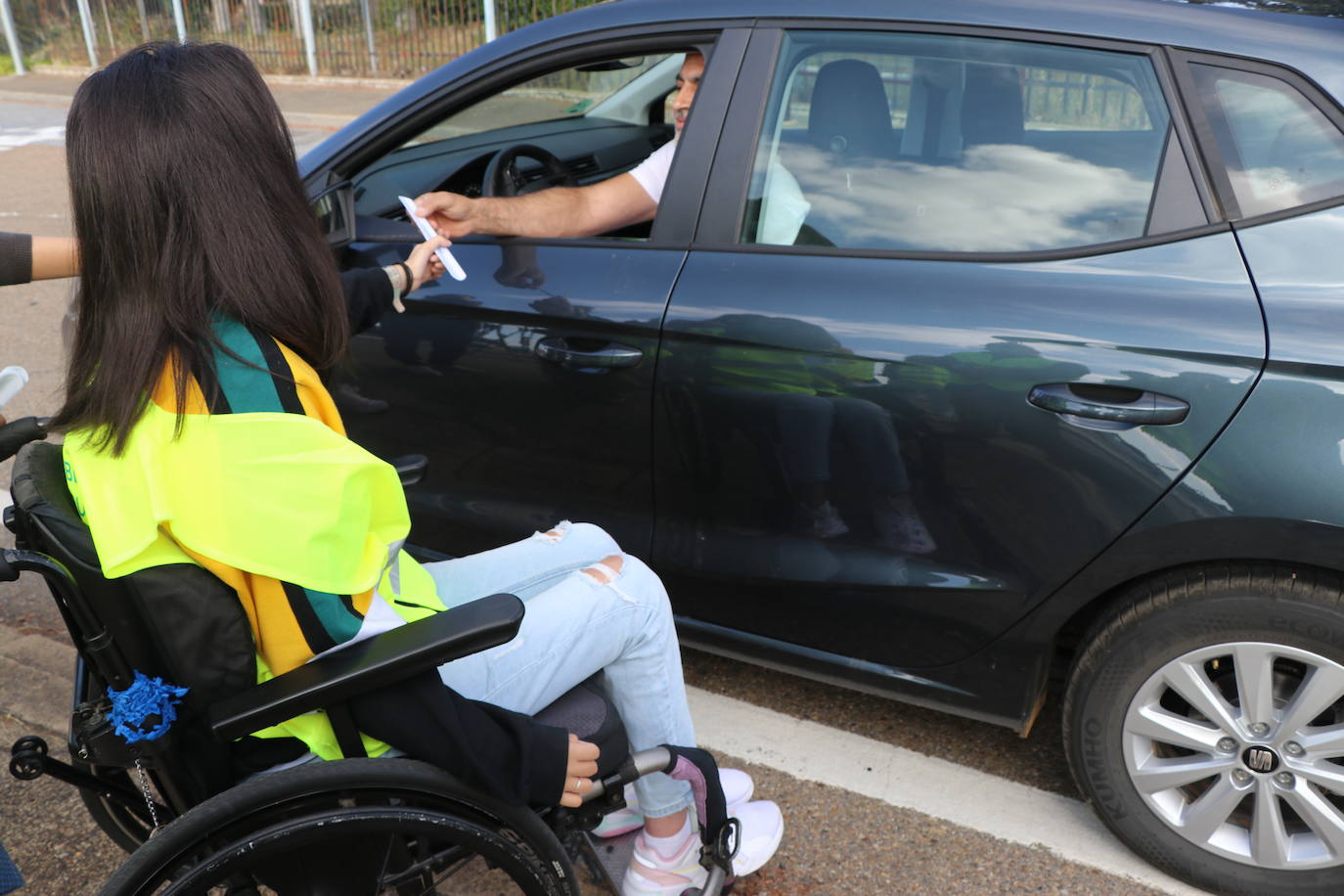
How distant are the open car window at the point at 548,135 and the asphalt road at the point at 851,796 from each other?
1444 mm

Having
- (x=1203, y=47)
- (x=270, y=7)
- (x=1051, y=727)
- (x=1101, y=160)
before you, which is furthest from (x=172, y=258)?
(x=270, y=7)

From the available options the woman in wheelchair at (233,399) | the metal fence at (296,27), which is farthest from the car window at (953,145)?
the metal fence at (296,27)

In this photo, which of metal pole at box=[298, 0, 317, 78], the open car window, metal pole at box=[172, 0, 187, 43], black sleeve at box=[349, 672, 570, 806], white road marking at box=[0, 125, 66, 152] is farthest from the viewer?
metal pole at box=[172, 0, 187, 43]

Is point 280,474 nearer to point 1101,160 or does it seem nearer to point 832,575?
point 832,575

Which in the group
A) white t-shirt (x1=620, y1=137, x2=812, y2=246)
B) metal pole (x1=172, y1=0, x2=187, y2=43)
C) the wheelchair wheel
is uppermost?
white t-shirt (x1=620, y1=137, x2=812, y2=246)

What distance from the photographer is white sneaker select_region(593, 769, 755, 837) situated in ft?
7.23

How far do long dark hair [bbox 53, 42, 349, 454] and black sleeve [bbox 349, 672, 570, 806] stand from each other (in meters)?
0.47

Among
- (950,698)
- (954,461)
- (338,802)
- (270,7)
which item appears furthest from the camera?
(270,7)

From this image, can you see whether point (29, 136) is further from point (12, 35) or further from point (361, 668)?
point (361, 668)

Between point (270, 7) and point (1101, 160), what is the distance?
49.3 ft

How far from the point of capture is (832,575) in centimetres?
231

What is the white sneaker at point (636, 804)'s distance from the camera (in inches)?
86.8

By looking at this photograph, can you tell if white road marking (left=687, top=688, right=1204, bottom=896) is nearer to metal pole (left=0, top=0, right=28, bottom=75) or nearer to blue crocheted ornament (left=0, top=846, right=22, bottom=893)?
blue crocheted ornament (left=0, top=846, right=22, bottom=893)

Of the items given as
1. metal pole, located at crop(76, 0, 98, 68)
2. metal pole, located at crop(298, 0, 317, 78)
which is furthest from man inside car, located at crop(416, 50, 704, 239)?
metal pole, located at crop(76, 0, 98, 68)
